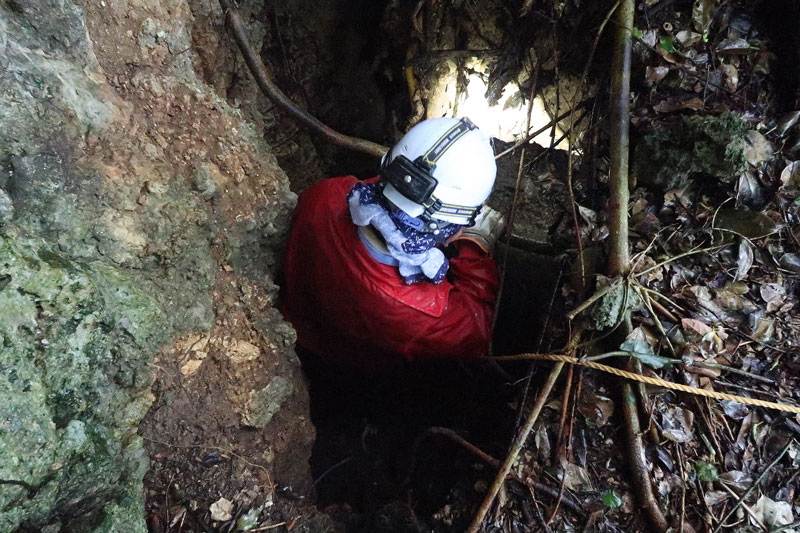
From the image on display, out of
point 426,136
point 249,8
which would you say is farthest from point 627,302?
point 249,8

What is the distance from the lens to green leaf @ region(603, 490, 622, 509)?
6.60ft

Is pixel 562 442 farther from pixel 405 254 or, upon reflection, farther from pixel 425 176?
pixel 425 176

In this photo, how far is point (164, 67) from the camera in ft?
7.95

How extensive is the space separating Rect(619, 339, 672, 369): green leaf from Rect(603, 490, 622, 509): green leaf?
0.60m

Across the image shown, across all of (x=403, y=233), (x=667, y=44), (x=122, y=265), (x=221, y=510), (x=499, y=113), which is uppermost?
(x=667, y=44)

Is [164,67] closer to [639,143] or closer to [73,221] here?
[73,221]

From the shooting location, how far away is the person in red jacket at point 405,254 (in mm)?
2711

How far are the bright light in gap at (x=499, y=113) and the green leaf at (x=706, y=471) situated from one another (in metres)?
3.25

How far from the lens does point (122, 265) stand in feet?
6.46

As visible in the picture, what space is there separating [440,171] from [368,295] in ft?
2.88

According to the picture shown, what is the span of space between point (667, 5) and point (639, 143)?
864mm

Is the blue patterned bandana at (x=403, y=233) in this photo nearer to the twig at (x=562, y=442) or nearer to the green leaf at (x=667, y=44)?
the twig at (x=562, y=442)

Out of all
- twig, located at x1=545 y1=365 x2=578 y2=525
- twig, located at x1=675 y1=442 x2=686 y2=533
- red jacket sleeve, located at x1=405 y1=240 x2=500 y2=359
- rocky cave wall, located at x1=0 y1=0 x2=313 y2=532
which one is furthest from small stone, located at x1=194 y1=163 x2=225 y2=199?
twig, located at x1=675 y1=442 x2=686 y2=533

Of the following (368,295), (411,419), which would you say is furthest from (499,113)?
(411,419)
